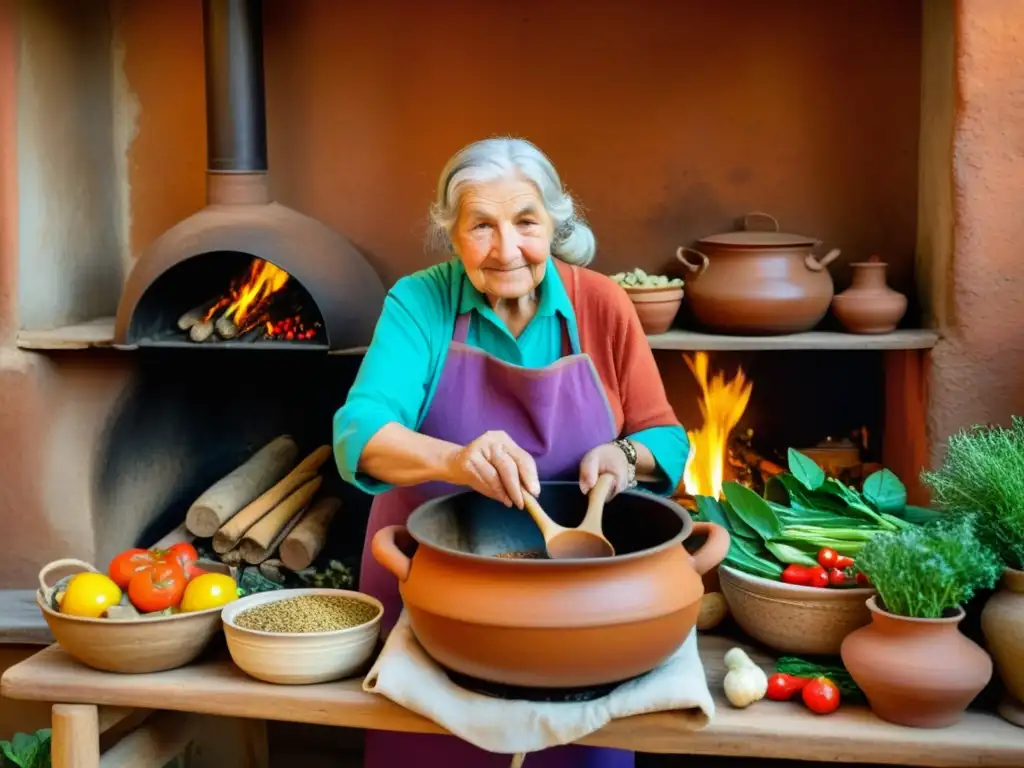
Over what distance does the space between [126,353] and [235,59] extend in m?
0.84

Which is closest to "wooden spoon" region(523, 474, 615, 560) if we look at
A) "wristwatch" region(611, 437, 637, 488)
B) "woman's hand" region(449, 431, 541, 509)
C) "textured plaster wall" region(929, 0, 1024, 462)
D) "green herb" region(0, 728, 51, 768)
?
"woman's hand" region(449, 431, 541, 509)

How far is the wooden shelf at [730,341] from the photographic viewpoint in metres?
2.96

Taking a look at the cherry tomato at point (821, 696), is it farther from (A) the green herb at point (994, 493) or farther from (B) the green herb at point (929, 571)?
(A) the green herb at point (994, 493)

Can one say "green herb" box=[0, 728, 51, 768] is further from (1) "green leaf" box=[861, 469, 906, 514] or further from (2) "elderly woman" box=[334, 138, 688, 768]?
(1) "green leaf" box=[861, 469, 906, 514]

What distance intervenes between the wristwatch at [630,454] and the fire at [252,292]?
137cm

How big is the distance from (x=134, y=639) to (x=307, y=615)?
0.97 feet

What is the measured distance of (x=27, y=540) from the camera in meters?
3.27

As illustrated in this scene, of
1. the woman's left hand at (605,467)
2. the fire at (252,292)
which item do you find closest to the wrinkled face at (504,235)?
the woman's left hand at (605,467)

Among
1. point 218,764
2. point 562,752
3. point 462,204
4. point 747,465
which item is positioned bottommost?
point 218,764

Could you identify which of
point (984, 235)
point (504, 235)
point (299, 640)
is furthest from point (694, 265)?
point (299, 640)

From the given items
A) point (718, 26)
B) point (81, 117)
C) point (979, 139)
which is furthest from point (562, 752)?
point (81, 117)

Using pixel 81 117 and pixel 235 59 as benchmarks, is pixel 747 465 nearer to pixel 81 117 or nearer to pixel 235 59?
pixel 235 59

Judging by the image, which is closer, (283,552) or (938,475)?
(938,475)

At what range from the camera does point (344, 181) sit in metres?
3.56
